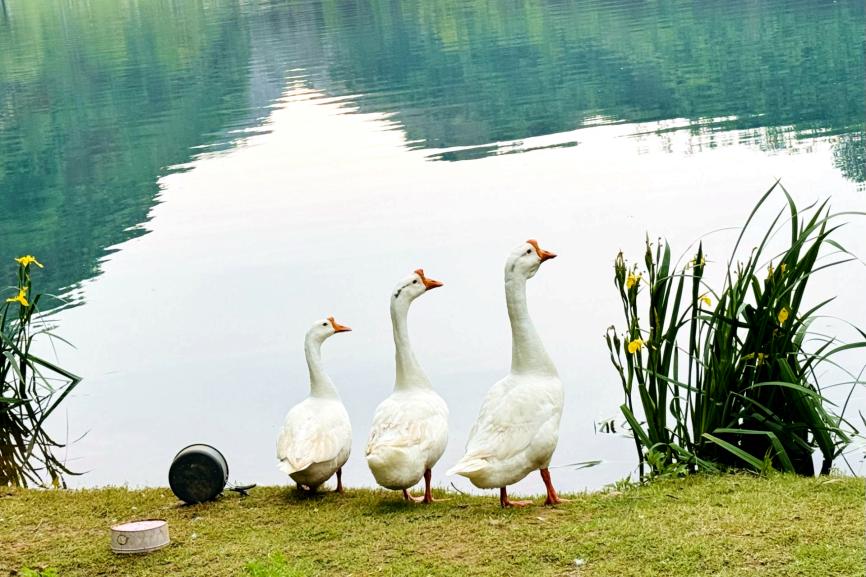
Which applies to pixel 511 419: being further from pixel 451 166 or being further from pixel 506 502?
pixel 451 166

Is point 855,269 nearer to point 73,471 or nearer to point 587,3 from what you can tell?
point 73,471

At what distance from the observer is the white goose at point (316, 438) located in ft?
20.1

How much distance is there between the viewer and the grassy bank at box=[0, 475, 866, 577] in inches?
190

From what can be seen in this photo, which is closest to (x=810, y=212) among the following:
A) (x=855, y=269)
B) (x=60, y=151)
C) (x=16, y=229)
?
(x=855, y=269)

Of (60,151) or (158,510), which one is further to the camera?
(60,151)

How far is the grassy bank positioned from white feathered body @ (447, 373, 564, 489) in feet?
0.71

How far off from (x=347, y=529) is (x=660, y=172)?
12011 mm

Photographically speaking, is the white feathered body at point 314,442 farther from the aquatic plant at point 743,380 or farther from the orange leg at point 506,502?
the aquatic plant at point 743,380

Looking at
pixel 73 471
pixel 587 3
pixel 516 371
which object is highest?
pixel 587 3

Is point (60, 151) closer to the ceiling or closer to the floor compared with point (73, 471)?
closer to the ceiling

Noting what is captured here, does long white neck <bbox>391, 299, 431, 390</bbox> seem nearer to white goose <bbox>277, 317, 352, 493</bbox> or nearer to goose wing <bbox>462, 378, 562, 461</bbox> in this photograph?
white goose <bbox>277, 317, 352, 493</bbox>

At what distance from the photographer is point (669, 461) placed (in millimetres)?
6309

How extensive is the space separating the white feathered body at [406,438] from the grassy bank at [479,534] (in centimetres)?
22

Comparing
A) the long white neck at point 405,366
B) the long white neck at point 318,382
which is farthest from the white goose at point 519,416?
the long white neck at point 318,382
